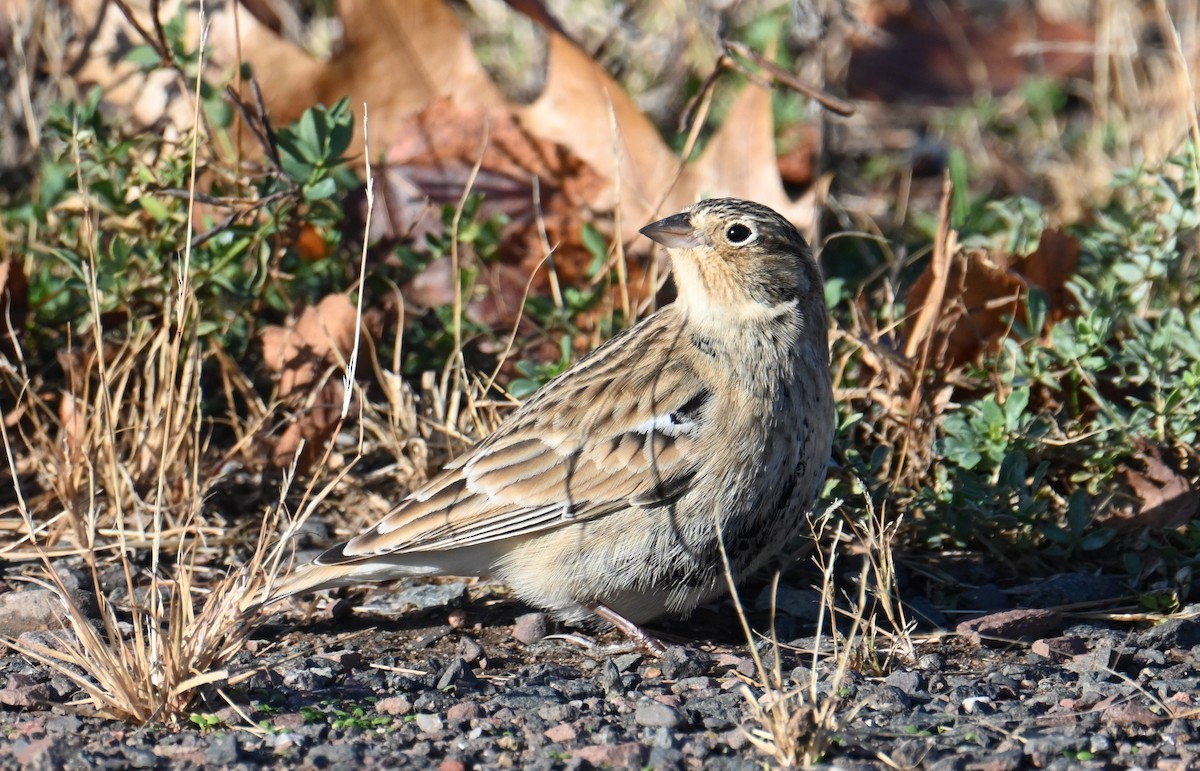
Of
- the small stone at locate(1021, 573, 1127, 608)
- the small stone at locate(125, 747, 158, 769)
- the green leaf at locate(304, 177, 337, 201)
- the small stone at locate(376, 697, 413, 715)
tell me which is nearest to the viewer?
the small stone at locate(125, 747, 158, 769)

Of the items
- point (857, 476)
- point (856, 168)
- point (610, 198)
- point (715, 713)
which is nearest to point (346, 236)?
point (610, 198)

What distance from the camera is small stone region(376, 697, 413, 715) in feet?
12.6

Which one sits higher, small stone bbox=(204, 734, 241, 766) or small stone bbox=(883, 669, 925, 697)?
small stone bbox=(204, 734, 241, 766)

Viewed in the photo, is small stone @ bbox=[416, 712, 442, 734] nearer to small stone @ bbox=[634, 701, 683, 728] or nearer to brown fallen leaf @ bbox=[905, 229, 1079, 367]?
small stone @ bbox=[634, 701, 683, 728]

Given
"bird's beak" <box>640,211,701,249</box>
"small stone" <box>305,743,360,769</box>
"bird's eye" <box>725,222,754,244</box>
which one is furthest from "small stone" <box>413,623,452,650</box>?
"bird's eye" <box>725,222,754,244</box>

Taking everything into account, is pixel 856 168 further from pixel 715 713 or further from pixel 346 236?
pixel 715 713

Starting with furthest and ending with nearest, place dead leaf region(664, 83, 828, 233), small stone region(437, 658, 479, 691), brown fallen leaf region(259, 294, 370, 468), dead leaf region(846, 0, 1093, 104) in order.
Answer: dead leaf region(846, 0, 1093, 104)
dead leaf region(664, 83, 828, 233)
brown fallen leaf region(259, 294, 370, 468)
small stone region(437, 658, 479, 691)

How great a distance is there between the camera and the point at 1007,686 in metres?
4.04

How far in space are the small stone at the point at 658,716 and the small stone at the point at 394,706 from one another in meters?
0.58

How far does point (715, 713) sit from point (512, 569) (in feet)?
3.17

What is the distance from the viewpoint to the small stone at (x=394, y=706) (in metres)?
3.85

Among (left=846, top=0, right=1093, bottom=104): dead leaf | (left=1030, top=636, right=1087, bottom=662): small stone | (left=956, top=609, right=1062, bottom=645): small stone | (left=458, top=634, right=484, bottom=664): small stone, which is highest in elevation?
(left=846, top=0, right=1093, bottom=104): dead leaf

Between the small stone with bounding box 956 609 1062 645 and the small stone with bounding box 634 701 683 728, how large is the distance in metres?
1.07

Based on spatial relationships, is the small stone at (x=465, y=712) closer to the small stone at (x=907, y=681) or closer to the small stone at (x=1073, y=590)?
the small stone at (x=907, y=681)
